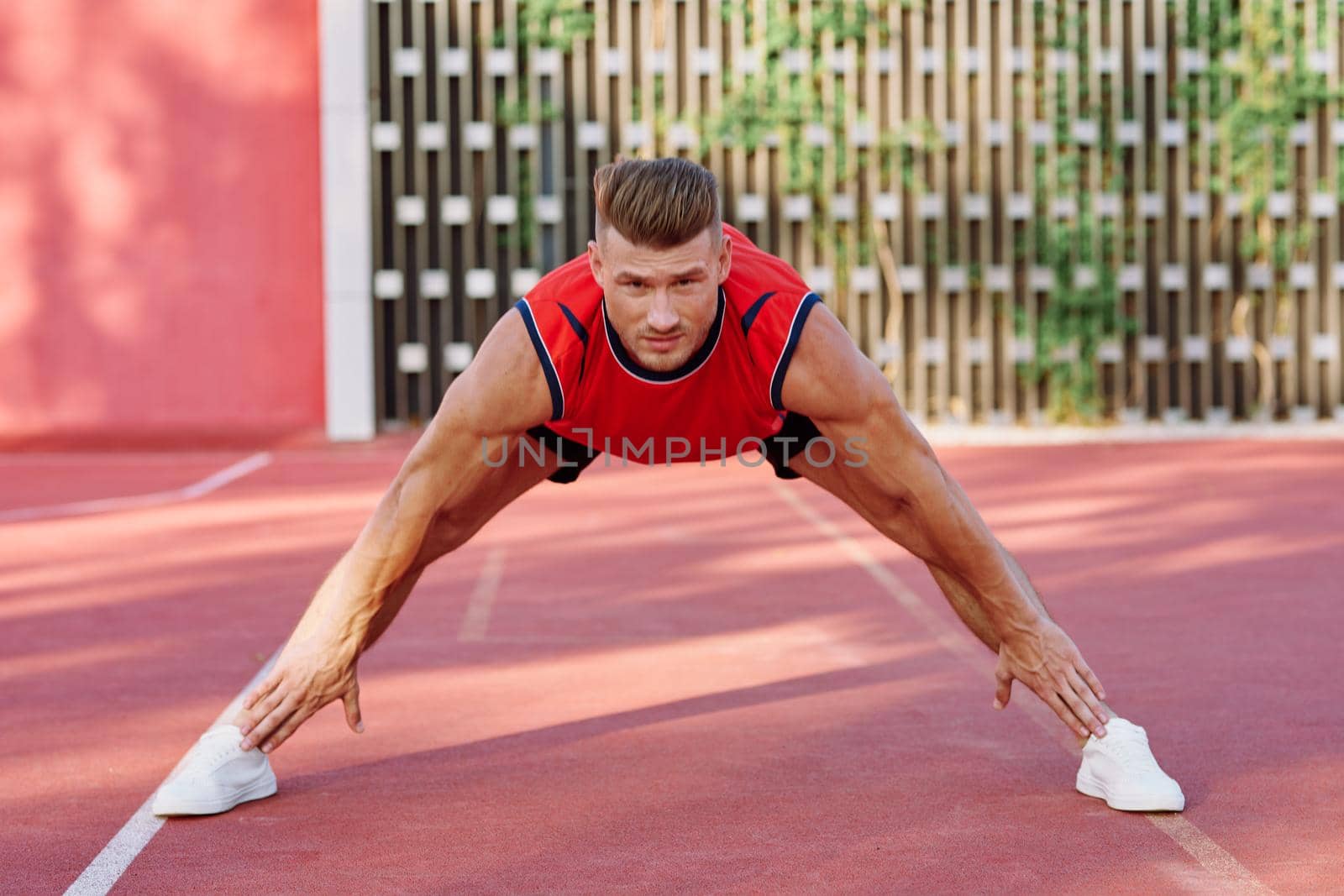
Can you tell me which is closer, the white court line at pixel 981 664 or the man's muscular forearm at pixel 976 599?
the white court line at pixel 981 664

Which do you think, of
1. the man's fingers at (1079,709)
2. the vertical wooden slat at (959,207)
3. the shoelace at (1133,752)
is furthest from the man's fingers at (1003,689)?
the vertical wooden slat at (959,207)

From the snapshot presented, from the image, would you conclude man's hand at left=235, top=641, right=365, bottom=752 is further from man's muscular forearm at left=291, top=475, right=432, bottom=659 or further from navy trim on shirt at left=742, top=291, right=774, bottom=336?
navy trim on shirt at left=742, top=291, right=774, bottom=336

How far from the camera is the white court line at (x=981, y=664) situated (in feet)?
10.0

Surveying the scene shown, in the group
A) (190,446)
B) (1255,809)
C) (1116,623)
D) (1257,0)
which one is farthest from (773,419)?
(1257,0)

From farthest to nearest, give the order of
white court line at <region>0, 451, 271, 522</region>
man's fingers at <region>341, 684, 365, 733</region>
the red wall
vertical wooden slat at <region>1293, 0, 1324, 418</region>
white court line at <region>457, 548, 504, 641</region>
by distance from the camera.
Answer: the red wall → vertical wooden slat at <region>1293, 0, 1324, 418</region> → white court line at <region>0, 451, 271, 522</region> → white court line at <region>457, 548, 504, 641</region> → man's fingers at <region>341, 684, 365, 733</region>

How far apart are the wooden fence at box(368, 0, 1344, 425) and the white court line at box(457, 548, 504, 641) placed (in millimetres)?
6108

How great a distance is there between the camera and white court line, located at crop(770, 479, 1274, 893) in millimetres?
3061

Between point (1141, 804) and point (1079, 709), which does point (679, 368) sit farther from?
point (1141, 804)

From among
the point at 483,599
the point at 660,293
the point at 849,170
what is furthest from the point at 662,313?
the point at 849,170

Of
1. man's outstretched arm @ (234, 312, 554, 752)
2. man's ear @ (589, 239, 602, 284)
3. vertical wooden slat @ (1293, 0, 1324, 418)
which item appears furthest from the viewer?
vertical wooden slat @ (1293, 0, 1324, 418)

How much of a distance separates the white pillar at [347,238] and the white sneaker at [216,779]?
366 inches

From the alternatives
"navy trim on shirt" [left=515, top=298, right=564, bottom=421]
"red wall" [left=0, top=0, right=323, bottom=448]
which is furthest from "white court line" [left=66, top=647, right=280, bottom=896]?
"red wall" [left=0, top=0, right=323, bottom=448]

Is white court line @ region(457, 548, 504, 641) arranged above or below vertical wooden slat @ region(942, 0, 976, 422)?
below

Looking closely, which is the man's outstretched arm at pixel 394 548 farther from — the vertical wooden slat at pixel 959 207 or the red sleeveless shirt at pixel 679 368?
the vertical wooden slat at pixel 959 207
